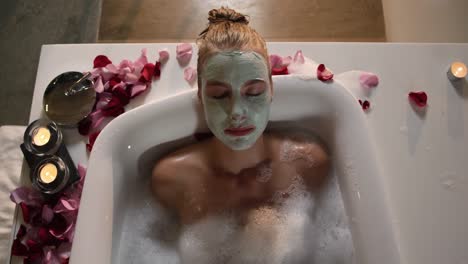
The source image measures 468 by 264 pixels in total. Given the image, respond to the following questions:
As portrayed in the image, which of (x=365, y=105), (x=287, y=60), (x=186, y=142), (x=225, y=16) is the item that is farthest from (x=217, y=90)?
(x=365, y=105)

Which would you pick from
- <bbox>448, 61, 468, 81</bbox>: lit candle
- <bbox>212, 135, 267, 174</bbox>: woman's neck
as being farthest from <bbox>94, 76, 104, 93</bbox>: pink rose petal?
<bbox>448, 61, 468, 81</bbox>: lit candle

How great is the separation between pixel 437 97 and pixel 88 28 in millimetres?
1559

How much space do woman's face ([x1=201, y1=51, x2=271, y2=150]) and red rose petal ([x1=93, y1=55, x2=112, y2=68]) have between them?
0.61m

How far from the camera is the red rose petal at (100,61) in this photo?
1498 millimetres

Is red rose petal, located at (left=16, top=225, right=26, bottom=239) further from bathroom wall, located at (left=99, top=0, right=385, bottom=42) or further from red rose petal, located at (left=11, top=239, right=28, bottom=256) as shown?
bathroom wall, located at (left=99, top=0, right=385, bottom=42)

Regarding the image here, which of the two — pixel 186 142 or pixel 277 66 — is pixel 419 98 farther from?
pixel 186 142

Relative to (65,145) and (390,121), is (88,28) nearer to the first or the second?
(65,145)

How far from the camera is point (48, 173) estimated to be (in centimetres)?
132

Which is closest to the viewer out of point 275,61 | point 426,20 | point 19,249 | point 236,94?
point 236,94

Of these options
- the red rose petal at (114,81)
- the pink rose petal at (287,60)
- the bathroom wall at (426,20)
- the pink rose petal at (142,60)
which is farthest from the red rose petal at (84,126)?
the bathroom wall at (426,20)

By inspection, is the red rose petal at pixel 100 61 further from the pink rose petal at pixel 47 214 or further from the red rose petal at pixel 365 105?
the red rose petal at pixel 365 105

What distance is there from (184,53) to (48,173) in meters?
0.60

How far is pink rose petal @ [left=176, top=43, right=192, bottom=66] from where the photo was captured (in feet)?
4.95

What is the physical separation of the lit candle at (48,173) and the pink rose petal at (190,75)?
0.52 m
